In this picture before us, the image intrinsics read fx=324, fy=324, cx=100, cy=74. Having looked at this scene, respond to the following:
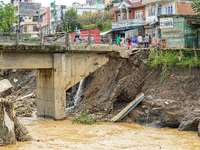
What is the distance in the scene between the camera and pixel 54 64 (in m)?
21.3

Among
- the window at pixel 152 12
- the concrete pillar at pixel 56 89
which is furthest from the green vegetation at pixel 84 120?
the window at pixel 152 12

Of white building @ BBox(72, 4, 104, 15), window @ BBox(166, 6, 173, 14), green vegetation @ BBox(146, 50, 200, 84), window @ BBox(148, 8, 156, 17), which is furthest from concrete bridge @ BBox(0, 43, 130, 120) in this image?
white building @ BBox(72, 4, 104, 15)

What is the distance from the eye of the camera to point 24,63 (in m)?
20.4

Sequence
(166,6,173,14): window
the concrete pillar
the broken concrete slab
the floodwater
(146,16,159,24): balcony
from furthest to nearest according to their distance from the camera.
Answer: (146,16,159,24): balcony, (166,6,173,14): window, the broken concrete slab, the concrete pillar, the floodwater

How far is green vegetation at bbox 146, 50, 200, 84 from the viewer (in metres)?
21.6

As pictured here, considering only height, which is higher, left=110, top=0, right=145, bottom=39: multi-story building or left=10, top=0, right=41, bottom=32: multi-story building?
left=10, top=0, right=41, bottom=32: multi-story building

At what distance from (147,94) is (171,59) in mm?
3085

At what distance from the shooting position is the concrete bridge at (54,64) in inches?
792

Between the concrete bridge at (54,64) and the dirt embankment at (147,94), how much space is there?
184 cm

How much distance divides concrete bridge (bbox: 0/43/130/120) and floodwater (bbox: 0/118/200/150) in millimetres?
1578

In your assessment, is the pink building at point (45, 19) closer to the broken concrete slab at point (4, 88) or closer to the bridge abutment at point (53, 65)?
the broken concrete slab at point (4, 88)

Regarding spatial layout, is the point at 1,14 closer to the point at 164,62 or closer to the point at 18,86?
the point at 18,86

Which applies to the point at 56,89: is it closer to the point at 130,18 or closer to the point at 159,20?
the point at 159,20

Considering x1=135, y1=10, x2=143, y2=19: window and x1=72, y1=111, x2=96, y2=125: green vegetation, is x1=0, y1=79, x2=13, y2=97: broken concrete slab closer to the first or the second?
x1=72, y1=111, x2=96, y2=125: green vegetation
